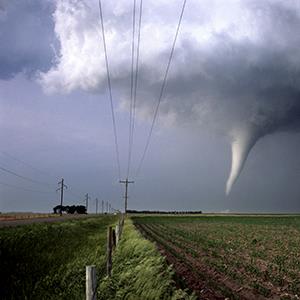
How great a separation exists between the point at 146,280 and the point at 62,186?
123028 millimetres

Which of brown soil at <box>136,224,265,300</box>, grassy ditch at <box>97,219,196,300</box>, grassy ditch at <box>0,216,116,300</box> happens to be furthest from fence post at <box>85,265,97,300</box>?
grassy ditch at <box>0,216,116,300</box>

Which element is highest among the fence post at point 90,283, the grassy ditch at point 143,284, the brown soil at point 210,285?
the fence post at point 90,283

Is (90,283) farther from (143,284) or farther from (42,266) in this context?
(42,266)

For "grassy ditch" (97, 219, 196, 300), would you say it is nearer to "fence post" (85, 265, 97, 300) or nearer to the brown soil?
the brown soil

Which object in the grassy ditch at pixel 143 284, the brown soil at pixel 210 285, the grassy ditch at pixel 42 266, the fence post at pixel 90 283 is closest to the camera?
the fence post at pixel 90 283

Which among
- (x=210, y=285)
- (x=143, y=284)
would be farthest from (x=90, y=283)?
(x=210, y=285)

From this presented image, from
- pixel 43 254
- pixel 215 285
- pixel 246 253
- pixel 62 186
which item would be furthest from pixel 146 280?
pixel 62 186

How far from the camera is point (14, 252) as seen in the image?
21.2m

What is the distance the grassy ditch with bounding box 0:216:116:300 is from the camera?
14366 mm

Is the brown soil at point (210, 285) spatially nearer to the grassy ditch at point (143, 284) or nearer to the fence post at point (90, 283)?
the grassy ditch at point (143, 284)

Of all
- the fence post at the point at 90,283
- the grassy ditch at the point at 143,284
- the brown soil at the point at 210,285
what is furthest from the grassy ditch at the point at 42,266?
the fence post at the point at 90,283

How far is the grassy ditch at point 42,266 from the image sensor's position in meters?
14.4

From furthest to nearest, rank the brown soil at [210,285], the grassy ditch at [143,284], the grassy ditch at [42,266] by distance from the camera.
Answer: the grassy ditch at [42,266] < the brown soil at [210,285] < the grassy ditch at [143,284]

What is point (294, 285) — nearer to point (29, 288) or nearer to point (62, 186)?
point (29, 288)
